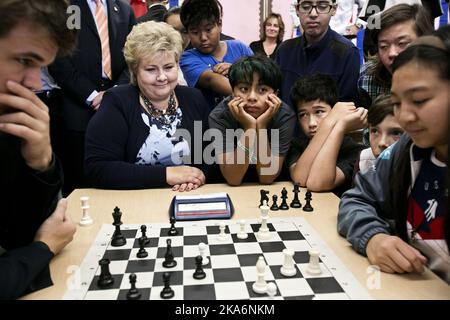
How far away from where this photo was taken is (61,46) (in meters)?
1.20

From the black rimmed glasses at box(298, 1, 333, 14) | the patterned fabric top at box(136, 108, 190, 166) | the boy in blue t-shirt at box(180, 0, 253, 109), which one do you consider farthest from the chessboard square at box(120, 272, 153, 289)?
the black rimmed glasses at box(298, 1, 333, 14)

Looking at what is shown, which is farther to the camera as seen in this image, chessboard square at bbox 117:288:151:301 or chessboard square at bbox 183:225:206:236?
chessboard square at bbox 183:225:206:236

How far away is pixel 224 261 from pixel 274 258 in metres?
0.16

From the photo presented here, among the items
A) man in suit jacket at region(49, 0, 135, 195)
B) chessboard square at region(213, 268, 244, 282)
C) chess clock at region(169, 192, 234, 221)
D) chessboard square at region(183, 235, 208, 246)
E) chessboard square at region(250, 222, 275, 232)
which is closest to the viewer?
chessboard square at region(213, 268, 244, 282)

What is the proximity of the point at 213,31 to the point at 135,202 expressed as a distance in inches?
56.6

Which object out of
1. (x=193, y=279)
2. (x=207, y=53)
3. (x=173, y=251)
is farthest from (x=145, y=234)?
(x=207, y=53)

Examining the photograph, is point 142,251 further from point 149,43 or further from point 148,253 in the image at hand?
point 149,43

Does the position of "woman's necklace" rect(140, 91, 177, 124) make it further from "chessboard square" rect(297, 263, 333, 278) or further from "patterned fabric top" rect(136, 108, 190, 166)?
"chessboard square" rect(297, 263, 333, 278)

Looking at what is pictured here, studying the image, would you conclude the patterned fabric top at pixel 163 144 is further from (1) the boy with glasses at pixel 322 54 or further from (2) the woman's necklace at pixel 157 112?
(1) the boy with glasses at pixel 322 54

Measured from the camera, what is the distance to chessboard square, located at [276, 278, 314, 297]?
1.14m

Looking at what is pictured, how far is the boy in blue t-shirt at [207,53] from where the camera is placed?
2.76 metres

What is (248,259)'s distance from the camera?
134 cm
